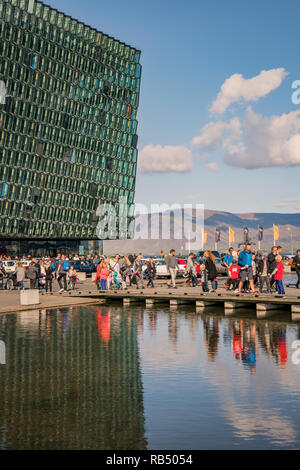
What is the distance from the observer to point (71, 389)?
431 inches

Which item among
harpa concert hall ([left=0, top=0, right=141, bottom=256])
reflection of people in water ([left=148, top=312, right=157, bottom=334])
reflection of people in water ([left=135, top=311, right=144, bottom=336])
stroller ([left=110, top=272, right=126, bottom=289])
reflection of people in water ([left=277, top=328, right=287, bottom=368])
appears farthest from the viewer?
harpa concert hall ([left=0, top=0, right=141, bottom=256])

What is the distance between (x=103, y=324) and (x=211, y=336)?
426 centimetres

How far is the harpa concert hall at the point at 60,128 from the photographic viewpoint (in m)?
94.6

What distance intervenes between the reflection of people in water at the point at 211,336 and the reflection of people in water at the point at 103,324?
256 centimetres

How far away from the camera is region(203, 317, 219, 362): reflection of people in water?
14877 millimetres

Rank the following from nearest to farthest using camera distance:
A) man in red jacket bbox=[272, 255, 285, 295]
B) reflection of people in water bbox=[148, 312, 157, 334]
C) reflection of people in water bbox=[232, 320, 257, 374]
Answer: reflection of people in water bbox=[232, 320, 257, 374] → reflection of people in water bbox=[148, 312, 157, 334] → man in red jacket bbox=[272, 255, 285, 295]

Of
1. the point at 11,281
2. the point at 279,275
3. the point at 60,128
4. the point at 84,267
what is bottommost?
the point at 11,281

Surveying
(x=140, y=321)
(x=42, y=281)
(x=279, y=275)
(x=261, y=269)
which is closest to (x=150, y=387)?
(x=140, y=321)

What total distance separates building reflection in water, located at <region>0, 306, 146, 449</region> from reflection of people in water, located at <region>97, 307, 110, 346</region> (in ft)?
0.09

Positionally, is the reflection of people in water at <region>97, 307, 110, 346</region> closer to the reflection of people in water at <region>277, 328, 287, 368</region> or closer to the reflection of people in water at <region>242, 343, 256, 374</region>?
the reflection of people in water at <region>242, 343, 256, 374</region>

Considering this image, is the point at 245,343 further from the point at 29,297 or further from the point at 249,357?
the point at 29,297

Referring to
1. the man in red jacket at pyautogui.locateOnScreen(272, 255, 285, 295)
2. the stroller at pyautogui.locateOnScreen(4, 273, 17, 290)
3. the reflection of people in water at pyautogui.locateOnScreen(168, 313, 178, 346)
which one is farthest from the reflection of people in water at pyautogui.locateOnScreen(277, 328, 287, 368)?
the stroller at pyautogui.locateOnScreen(4, 273, 17, 290)

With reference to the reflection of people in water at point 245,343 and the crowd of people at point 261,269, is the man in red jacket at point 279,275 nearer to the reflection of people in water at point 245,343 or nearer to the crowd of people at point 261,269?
the crowd of people at point 261,269
